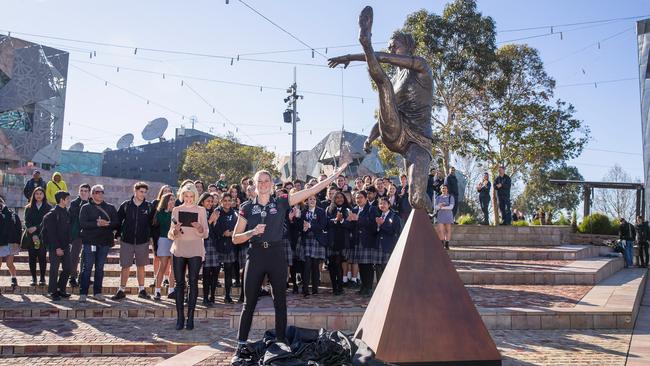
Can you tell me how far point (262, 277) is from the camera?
492 centimetres

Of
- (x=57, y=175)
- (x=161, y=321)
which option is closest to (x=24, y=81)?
(x=57, y=175)

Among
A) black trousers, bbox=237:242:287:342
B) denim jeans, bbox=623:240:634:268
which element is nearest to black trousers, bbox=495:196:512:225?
denim jeans, bbox=623:240:634:268

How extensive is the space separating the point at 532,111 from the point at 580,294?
15036mm

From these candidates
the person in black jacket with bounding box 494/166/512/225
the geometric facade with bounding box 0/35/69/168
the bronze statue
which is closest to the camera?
the bronze statue

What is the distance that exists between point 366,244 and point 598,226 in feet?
49.8

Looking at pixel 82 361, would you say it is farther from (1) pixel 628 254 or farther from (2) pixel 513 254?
(1) pixel 628 254

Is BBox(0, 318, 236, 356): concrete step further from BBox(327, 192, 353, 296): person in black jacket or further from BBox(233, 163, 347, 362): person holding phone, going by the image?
BBox(327, 192, 353, 296): person in black jacket

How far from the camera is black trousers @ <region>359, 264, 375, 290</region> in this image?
8.90m

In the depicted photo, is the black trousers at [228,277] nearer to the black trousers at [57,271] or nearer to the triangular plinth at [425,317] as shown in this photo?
the black trousers at [57,271]

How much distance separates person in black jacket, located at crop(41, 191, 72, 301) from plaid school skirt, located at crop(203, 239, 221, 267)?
2568 millimetres

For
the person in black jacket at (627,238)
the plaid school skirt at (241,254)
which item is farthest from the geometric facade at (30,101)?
the person in black jacket at (627,238)

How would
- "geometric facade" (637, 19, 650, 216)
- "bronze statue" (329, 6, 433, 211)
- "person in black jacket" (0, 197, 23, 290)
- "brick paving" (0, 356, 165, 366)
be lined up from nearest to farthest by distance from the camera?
"bronze statue" (329, 6, 433, 211), "brick paving" (0, 356, 165, 366), "person in black jacket" (0, 197, 23, 290), "geometric facade" (637, 19, 650, 216)

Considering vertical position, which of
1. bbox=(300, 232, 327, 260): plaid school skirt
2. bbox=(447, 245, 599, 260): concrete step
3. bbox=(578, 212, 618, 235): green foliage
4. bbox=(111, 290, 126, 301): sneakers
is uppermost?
bbox=(578, 212, 618, 235): green foliage

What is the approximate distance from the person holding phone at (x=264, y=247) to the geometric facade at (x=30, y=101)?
4262cm
